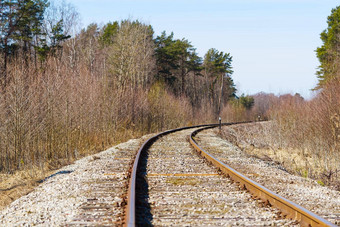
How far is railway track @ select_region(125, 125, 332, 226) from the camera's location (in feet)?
14.4

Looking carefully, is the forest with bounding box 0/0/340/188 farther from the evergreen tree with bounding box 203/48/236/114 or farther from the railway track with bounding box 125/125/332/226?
the evergreen tree with bounding box 203/48/236/114

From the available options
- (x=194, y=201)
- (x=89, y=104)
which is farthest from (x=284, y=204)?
(x=89, y=104)

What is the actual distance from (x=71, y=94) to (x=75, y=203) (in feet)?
35.0

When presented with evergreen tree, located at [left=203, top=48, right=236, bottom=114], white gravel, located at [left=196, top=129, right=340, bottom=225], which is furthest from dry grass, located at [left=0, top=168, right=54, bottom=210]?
evergreen tree, located at [left=203, top=48, right=236, bottom=114]

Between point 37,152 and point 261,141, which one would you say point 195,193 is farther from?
point 261,141

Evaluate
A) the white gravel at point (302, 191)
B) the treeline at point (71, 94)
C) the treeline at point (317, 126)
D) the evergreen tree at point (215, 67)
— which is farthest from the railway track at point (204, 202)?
the evergreen tree at point (215, 67)

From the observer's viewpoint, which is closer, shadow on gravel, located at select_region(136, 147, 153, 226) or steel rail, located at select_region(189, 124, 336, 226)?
steel rail, located at select_region(189, 124, 336, 226)

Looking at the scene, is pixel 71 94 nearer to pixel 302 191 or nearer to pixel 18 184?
pixel 18 184

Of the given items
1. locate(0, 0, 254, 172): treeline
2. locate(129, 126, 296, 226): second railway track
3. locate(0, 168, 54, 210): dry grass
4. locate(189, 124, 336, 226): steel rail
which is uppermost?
locate(0, 0, 254, 172): treeline

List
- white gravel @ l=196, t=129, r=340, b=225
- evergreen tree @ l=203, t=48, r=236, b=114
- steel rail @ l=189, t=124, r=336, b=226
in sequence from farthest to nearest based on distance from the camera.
Answer: evergreen tree @ l=203, t=48, r=236, b=114, white gravel @ l=196, t=129, r=340, b=225, steel rail @ l=189, t=124, r=336, b=226

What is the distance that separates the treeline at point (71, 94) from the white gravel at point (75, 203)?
388 centimetres

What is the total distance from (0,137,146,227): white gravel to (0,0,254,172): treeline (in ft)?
12.7

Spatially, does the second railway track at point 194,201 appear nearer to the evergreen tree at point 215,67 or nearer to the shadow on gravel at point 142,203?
the shadow on gravel at point 142,203

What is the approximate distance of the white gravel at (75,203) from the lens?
4492mm
